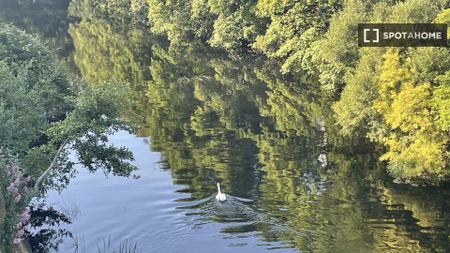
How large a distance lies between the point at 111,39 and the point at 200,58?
36951 mm

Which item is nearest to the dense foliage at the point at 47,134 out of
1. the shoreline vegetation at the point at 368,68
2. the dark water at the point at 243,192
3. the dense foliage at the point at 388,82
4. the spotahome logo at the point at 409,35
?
the dark water at the point at 243,192

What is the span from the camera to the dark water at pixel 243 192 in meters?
33.9

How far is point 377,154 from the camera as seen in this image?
47969mm

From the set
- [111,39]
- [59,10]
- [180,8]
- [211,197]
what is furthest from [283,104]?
[59,10]

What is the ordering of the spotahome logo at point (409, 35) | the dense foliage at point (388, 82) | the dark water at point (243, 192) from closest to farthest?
the dark water at point (243, 192), the dense foliage at point (388, 82), the spotahome logo at point (409, 35)

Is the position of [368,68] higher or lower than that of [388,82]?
higher

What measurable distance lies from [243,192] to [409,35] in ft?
64.2

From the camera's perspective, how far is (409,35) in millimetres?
45781

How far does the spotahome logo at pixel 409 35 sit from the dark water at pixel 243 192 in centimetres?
973

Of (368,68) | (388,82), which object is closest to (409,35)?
(368,68)

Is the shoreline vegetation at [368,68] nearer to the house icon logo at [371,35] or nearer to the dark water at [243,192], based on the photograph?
the house icon logo at [371,35]

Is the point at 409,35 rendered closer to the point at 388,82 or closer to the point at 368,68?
the point at 368,68

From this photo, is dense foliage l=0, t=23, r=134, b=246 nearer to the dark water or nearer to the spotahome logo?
the dark water

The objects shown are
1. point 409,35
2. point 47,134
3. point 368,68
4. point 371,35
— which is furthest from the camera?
point 371,35
